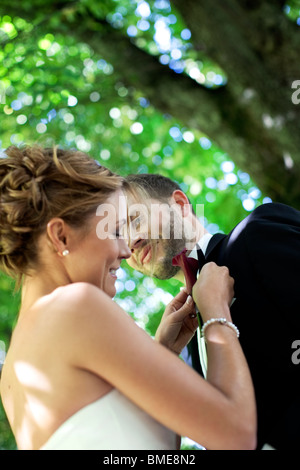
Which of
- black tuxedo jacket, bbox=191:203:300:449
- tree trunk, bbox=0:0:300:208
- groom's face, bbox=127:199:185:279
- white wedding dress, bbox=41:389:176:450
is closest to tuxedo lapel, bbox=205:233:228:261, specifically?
black tuxedo jacket, bbox=191:203:300:449

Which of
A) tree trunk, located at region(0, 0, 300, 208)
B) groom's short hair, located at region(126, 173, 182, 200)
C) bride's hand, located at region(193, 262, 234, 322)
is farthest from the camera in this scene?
tree trunk, located at region(0, 0, 300, 208)

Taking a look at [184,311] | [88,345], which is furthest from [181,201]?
[88,345]

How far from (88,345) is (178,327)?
1134 millimetres

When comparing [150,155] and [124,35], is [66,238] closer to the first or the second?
[124,35]

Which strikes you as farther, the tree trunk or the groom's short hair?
Result: the tree trunk

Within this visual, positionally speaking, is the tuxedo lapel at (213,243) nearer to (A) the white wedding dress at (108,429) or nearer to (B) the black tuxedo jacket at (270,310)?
(B) the black tuxedo jacket at (270,310)

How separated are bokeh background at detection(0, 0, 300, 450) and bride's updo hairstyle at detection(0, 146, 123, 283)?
4495 millimetres

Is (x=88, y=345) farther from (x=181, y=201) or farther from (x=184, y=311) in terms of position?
(x=181, y=201)

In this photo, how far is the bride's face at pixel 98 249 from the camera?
2527 mm

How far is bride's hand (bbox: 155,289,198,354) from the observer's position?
314cm

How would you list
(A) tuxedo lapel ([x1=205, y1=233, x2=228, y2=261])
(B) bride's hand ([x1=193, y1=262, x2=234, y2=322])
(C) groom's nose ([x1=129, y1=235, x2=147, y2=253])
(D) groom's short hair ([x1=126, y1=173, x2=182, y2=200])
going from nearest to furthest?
(B) bride's hand ([x1=193, y1=262, x2=234, y2=322])
(A) tuxedo lapel ([x1=205, y1=233, x2=228, y2=261])
(C) groom's nose ([x1=129, y1=235, x2=147, y2=253])
(D) groom's short hair ([x1=126, y1=173, x2=182, y2=200])

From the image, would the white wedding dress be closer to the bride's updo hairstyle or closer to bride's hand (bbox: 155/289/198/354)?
the bride's updo hairstyle

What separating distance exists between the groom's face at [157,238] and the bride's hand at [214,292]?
102cm

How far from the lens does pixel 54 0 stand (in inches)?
317
